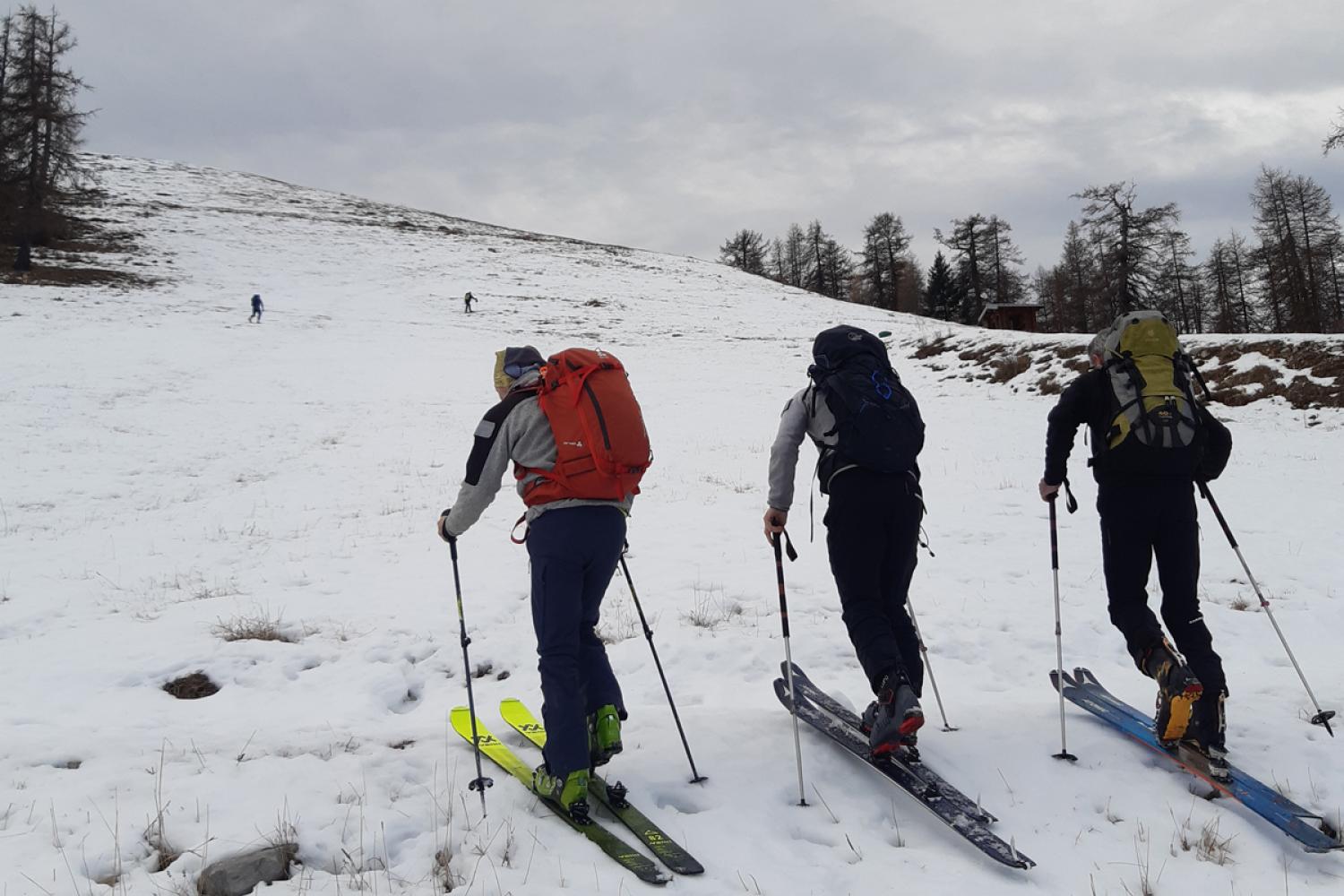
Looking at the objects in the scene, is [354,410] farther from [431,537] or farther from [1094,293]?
[1094,293]

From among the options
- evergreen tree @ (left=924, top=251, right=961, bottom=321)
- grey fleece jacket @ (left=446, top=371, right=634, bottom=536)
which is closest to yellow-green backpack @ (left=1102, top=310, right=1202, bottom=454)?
grey fleece jacket @ (left=446, top=371, right=634, bottom=536)

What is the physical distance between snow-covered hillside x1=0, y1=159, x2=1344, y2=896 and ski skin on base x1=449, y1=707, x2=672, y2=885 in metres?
0.06

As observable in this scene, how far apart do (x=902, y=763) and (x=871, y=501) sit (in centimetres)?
150

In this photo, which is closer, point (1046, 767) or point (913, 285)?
point (1046, 767)

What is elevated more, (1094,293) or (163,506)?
(1094,293)

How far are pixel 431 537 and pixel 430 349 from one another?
23.7 meters

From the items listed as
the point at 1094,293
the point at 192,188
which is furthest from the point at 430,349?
the point at 192,188

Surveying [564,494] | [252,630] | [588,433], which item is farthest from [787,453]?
[252,630]

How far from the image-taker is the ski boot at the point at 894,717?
3.85 m

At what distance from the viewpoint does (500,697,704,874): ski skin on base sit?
3.36 metres

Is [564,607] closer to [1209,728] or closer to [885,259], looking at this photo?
[1209,728]

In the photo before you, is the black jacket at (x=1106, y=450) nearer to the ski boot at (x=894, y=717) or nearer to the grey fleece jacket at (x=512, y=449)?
the ski boot at (x=894, y=717)

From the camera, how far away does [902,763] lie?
163 inches

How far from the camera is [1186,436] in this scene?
13.9ft
